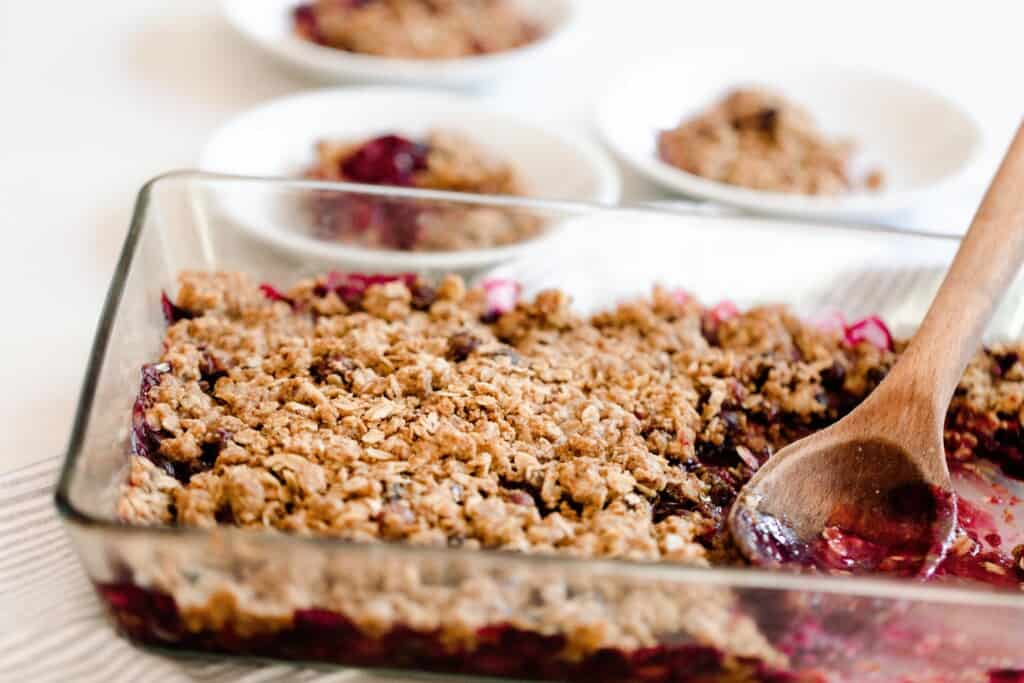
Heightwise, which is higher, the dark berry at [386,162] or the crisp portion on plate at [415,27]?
the crisp portion on plate at [415,27]

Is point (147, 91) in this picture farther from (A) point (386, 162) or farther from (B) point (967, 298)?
(B) point (967, 298)

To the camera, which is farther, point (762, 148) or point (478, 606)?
point (762, 148)

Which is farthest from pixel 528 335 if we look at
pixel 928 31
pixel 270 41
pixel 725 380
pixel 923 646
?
pixel 928 31

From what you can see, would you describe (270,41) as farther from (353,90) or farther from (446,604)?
(446,604)

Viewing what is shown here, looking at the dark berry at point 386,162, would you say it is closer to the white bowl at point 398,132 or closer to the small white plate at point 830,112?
the white bowl at point 398,132

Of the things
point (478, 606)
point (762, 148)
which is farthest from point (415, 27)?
point (478, 606)

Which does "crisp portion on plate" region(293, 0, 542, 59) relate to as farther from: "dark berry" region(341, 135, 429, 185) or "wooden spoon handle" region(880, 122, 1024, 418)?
"wooden spoon handle" region(880, 122, 1024, 418)

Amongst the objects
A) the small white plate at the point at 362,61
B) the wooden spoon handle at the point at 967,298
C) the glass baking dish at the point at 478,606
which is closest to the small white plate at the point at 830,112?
the small white plate at the point at 362,61

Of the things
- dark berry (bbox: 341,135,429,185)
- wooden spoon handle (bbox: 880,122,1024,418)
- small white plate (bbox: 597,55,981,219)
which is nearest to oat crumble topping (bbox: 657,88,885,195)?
small white plate (bbox: 597,55,981,219)
